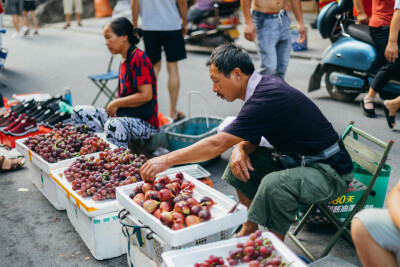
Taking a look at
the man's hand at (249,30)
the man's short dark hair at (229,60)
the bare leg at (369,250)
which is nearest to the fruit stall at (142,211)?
the bare leg at (369,250)

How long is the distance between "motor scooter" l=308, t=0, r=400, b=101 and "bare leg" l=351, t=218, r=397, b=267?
382 cm

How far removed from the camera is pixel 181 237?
2273mm

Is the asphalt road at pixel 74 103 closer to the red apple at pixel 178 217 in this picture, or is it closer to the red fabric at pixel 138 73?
the red apple at pixel 178 217

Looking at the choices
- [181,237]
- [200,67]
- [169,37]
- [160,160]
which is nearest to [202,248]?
[181,237]

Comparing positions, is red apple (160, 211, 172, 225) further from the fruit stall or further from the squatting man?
the squatting man

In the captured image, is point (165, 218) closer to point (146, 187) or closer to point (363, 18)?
point (146, 187)

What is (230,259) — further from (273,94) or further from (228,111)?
(228,111)

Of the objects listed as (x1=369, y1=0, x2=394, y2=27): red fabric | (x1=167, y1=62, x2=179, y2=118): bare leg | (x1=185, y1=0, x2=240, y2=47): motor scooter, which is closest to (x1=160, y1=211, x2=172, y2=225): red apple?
(x1=167, y1=62, x2=179, y2=118): bare leg

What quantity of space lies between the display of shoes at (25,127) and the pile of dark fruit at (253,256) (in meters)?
3.33

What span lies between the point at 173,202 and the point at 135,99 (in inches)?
72.5

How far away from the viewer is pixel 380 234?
7.20ft

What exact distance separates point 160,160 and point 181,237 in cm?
60

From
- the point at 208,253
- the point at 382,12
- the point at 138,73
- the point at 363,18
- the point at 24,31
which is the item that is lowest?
the point at 24,31

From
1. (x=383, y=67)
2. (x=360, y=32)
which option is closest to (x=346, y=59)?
(x=360, y=32)
